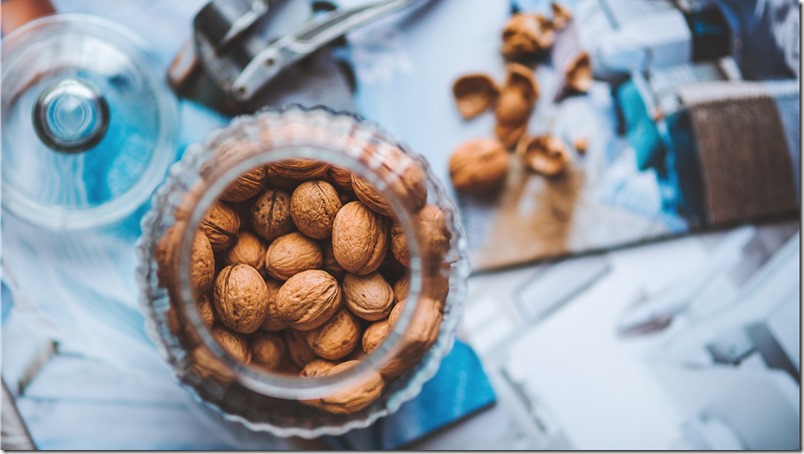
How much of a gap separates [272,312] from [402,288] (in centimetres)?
9

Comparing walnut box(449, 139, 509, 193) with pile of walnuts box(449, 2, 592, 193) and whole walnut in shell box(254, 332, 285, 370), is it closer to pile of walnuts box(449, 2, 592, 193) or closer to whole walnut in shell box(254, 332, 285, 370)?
pile of walnuts box(449, 2, 592, 193)

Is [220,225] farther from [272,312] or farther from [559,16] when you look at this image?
[559,16]

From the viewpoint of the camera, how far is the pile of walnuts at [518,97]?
57 cm

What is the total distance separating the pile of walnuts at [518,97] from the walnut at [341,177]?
0.44 ft

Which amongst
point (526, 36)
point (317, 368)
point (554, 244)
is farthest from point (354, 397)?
point (526, 36)

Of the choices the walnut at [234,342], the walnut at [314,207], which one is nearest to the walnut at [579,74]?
the walnut at [314,207]

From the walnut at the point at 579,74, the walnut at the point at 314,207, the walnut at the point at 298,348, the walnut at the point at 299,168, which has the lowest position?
the walnut at the point at 298,348

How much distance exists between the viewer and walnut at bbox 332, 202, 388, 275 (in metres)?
0.43

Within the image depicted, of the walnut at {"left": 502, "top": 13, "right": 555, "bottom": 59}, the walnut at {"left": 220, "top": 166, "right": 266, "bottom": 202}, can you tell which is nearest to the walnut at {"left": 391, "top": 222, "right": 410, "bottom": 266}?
the walnut at {"left": 220, "top": 166, "right": 266, "bottom": 202}

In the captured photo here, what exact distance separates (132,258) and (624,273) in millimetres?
446

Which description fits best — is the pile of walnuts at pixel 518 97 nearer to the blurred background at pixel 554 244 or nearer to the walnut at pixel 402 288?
the blurred background at pixel 554 244

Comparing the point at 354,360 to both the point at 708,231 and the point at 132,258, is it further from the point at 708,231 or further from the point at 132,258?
the point at 708,231

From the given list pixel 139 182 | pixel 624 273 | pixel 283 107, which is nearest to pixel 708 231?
pixel 624 273

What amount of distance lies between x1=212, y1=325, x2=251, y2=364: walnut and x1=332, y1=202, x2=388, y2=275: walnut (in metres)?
0.09
